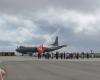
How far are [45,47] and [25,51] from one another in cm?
1025

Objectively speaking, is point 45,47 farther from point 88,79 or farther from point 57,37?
point 88,79

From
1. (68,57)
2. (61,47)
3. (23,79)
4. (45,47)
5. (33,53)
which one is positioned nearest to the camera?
(23,79)

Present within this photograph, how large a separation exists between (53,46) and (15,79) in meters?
135

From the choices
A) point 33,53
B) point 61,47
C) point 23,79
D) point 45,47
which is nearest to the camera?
point 23,79

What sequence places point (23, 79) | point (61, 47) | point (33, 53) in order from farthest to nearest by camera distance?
point (61, 47)
point (33, 53)
point (23, 79)

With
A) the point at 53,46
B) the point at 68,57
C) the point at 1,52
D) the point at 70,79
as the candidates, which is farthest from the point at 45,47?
the point at 70,79

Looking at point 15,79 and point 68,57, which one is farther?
point 68,57

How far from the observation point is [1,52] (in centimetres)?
14362

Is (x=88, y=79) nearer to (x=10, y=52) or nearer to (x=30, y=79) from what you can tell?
(x=30, y=79)

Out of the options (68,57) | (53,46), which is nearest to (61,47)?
(53,46)

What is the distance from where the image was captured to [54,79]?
67.6ft

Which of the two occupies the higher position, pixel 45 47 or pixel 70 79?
pixel 45 47

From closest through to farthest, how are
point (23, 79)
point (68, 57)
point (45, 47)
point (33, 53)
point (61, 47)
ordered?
point (23, 79) → point (68, 57) → point (33, 53) → point (45, 47) → point (61, 47)

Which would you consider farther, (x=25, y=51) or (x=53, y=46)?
(x=53, y=46)
